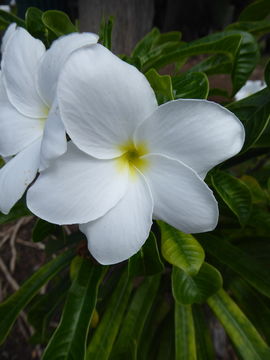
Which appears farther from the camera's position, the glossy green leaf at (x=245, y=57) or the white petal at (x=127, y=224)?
the glossy green leaf at (x=245, y=57)

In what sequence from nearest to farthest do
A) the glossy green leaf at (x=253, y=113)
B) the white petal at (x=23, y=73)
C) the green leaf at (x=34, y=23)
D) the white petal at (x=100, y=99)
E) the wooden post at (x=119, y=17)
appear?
1. the white petal at (x=100, y=99)
2. the white petal at (x=23, y=73)
3. the glossy green leaf at (x=253, y=113)
4. the green leaf at (x=34, y=23)
5. the wooden post at (x=119, y=17)

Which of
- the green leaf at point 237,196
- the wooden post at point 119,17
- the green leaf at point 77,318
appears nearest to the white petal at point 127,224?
the green leaf at point 237,196

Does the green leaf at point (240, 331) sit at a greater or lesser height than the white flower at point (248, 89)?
lesser

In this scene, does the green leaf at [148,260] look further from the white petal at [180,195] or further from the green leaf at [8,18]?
the green leaf at [8,18]

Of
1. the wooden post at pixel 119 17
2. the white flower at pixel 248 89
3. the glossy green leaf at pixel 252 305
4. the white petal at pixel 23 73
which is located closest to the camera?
the white petal at pixel 23 73

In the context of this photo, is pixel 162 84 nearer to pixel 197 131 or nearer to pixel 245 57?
pixel 197 131

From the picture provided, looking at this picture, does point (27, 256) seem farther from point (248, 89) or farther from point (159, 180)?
point (159, 180)

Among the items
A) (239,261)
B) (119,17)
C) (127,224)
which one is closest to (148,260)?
(127,224)
